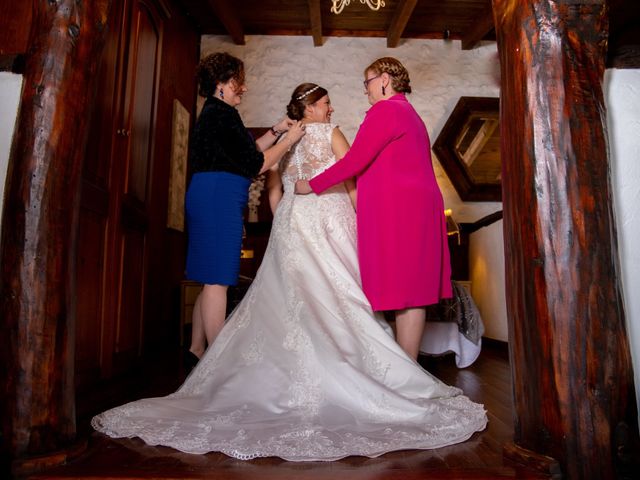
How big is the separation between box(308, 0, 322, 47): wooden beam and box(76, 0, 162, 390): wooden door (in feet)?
5.32

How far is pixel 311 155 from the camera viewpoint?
2.41m

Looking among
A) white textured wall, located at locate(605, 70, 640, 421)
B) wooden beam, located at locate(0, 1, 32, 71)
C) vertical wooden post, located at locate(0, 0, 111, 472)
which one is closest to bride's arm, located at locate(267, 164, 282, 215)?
vertical wooden post, located at locate(0, 0, 111, 472)

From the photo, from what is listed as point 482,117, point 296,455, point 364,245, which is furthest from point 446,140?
point 296,455

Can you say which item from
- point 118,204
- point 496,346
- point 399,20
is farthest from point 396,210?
point 399,20

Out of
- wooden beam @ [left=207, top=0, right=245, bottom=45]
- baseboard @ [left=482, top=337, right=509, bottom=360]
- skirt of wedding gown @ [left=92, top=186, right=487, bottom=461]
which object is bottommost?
baseboard @ [left=482, top=337, right=509, bottom=360]

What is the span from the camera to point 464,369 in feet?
10.4

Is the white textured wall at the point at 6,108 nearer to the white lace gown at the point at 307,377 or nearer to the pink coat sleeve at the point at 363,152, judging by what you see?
the white lace gown at the point at 307,377

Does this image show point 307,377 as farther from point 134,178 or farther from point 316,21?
point 316,21

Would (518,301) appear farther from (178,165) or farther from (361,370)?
(178,165)

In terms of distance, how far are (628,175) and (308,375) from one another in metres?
1.30

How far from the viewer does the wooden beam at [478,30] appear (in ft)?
16.1

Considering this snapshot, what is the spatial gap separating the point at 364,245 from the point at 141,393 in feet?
4.18

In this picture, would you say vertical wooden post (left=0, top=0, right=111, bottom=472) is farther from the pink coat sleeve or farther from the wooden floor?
the pink coat sleeve

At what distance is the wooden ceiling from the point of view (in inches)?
191
